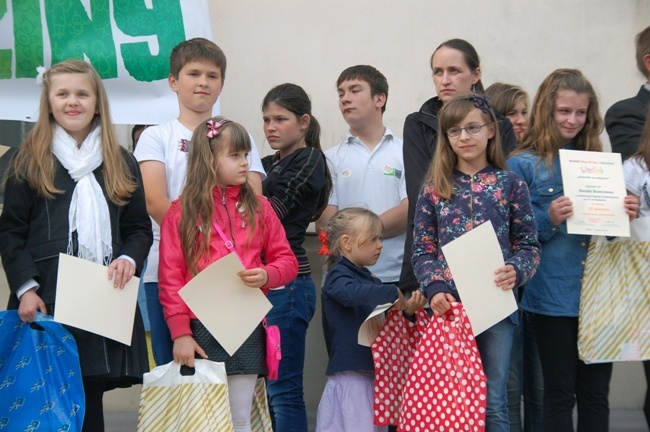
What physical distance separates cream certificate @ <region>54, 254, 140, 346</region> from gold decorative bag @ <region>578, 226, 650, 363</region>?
1.98m

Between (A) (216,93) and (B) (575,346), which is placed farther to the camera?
(A) (216,93)

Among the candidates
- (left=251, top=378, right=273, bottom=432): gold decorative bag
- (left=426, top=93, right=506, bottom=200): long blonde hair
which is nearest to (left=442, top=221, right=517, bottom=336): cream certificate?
(left=426, top=93, right=506, bottom=200): long blonde hair

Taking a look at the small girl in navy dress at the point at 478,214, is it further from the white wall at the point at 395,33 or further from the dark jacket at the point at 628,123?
the white wall at the point at 395,33

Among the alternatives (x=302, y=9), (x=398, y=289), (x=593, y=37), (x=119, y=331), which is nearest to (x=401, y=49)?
(x=302, y=9)

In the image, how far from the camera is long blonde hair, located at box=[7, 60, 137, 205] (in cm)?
382

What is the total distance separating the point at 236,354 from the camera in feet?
13.1

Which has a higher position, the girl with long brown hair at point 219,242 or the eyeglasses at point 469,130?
the eyeglasses at point 469,130

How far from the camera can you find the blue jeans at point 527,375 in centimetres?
487

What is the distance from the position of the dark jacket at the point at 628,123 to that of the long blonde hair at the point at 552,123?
0.09 meters

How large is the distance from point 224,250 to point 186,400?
633mm

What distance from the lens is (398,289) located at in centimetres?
442

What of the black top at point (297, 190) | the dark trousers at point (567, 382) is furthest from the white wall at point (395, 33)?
the dark trousers at point (567, 382)

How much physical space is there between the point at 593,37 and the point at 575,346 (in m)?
2.76

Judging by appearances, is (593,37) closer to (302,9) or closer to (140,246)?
(302,9)
